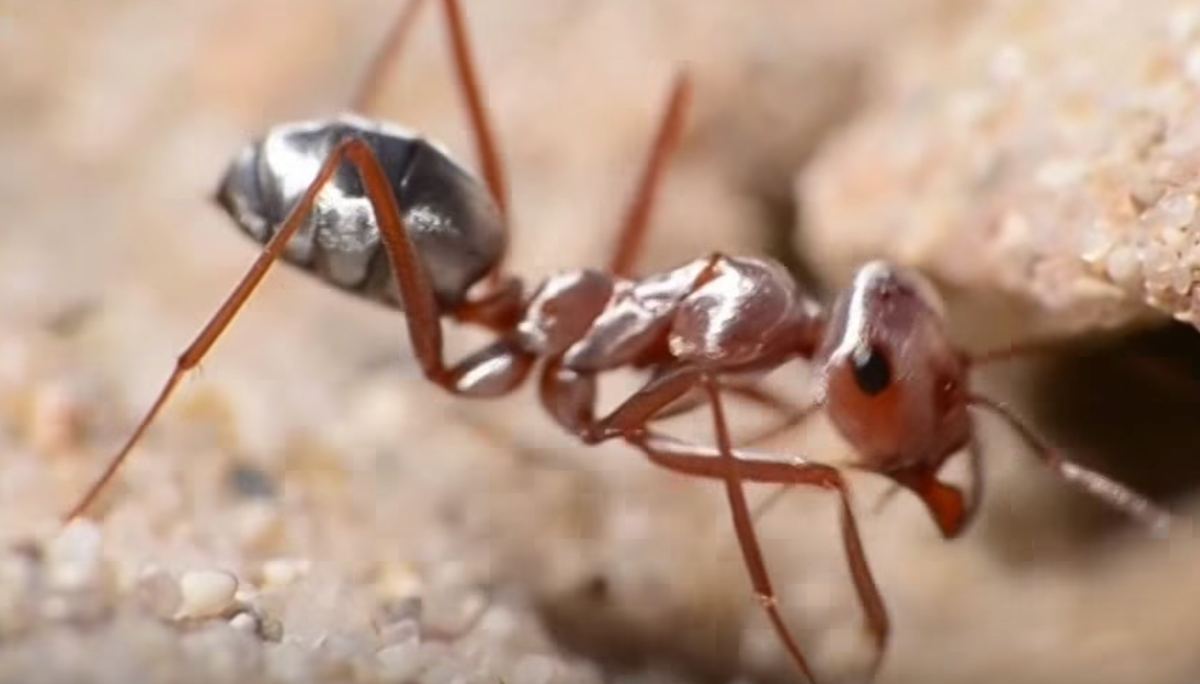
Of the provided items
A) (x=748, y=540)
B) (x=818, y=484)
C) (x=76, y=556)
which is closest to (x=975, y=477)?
(x=818, y=484)

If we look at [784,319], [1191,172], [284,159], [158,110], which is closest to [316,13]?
[158,110]

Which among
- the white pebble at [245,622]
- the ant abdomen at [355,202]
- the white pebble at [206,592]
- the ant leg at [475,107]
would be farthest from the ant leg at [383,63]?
the white pebble at [245,622]

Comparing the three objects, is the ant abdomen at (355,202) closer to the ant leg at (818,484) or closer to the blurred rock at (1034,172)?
the ant leg at (818,484)

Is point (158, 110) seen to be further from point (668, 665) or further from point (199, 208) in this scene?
point (668, 665)

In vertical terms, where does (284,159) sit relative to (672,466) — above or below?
above

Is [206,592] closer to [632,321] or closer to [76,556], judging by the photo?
[76,556]
